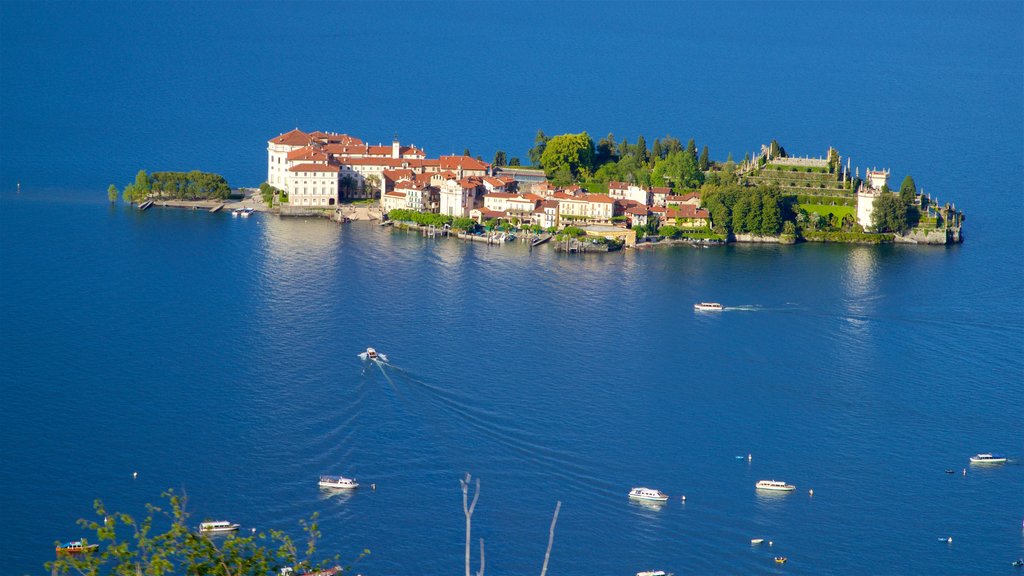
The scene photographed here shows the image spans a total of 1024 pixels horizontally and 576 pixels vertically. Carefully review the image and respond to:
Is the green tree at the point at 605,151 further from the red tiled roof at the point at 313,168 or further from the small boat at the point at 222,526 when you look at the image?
the small boat at the point at 222,526


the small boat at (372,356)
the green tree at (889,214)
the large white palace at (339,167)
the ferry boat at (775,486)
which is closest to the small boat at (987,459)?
the ferry boat at (775,486)

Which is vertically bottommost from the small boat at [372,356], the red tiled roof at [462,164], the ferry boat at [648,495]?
the ferry boat at [648,495]

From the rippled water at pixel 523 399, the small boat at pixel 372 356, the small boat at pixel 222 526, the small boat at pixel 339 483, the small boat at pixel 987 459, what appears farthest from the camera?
the small boat at pixel 372 356

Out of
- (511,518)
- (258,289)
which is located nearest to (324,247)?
(258,289)

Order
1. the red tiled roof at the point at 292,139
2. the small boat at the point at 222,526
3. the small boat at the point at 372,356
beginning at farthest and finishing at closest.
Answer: the red tiled roof at the point at 292,139, the small boat at the point at 372,356, the small boat at the point at 222,526

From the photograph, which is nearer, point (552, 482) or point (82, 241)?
point (552, 482)

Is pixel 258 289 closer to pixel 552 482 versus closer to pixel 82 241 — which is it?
pixel 82 241

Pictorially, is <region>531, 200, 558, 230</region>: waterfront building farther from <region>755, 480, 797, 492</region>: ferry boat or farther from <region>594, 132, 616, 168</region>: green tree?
<region>755, 480, 797, 492</region>: ferry boat
